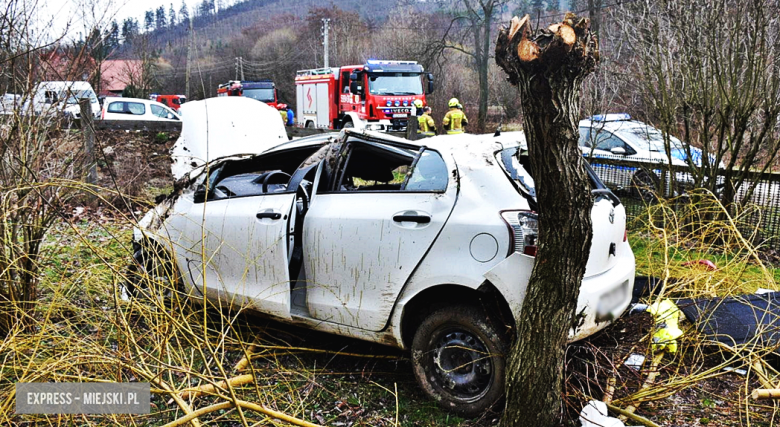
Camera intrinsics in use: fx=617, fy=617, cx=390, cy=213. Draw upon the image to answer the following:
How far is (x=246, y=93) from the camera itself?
31000mm

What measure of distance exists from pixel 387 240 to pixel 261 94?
28776 millimetres

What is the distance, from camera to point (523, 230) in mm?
3439

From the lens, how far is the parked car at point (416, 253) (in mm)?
3537

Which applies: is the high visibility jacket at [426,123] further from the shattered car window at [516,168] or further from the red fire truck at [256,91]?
the red fire truck at [256,91]

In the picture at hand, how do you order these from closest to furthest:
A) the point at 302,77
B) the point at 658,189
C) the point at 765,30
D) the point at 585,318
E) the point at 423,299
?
1. the point at 585,318
2. the point at 423,299
3. the point at 765,30
4. the point at 658,189
5. the point at 302,77

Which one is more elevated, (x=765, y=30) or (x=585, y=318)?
(x=765, y=30)

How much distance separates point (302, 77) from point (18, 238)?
21095 millimetres

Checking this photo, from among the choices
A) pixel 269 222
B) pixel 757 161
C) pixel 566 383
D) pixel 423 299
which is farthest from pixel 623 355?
pixel 757 161

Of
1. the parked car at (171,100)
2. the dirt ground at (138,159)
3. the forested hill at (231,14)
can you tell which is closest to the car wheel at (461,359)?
the dirt ground at (138,159)

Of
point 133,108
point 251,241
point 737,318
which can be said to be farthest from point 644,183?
point 133,108

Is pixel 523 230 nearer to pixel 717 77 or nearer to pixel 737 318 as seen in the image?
pixel 737 318

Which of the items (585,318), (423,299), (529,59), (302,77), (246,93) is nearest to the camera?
(529,59)

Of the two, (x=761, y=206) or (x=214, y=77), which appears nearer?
(x=761, y=206)

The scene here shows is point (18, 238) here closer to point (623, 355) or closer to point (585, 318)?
point (585, 318)
